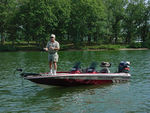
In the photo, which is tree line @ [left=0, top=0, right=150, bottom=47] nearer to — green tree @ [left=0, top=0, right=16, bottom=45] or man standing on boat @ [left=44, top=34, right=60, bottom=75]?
green tree @ [left=0, top=0, right=16, bottom=45]

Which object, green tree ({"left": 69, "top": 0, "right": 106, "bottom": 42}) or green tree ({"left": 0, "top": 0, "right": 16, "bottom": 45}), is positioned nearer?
green tree ({"left": 69, "top": 0, "right": 106, "bottom": 42})

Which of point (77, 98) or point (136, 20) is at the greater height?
point (136, 20)

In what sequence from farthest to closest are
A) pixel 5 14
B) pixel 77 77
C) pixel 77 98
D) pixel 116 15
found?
1. pixel 116 15
2. pixel 5 14
3. pixel 77 77
4. pixel 77 98

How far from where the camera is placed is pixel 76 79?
47.1 feet

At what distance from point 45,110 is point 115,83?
21.7 feet

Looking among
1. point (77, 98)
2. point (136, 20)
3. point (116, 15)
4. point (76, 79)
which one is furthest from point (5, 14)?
point (77, 98)

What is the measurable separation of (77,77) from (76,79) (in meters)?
0.13

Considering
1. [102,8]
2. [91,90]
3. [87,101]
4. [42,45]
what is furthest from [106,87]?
[102,8]

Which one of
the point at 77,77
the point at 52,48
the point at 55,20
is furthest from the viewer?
the point at 55,20

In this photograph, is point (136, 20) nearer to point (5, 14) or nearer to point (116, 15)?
point (116, 15)

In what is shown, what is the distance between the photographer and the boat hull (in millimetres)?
13523

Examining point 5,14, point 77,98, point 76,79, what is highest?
point 5,14

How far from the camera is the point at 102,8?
238ft

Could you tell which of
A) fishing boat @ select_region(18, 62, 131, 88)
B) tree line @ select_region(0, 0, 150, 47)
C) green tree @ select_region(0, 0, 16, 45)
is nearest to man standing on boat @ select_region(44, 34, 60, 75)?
fishing boat @ select_region(18, 62, 131, 88)
